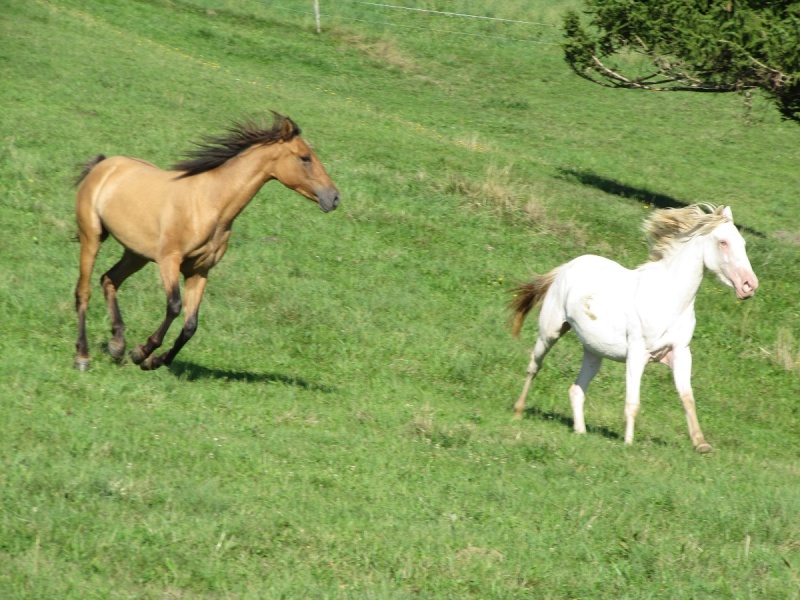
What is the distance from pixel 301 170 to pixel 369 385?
9.47ft

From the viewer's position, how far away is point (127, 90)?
2486 centimetres

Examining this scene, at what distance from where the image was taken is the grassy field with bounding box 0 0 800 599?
6.47 meters

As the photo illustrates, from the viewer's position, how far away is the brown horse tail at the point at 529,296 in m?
11.5

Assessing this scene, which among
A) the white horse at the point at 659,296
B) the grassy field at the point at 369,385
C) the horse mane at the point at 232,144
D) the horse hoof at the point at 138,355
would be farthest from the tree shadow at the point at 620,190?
the horse hoof at the point at 138,355

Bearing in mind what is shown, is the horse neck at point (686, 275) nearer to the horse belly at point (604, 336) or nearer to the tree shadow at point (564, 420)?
the horse belly at point (604, 336)

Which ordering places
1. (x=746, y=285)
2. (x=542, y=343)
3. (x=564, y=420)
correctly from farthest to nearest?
(x=564, y=420), (x=542, y=343), (x=746, y=285)

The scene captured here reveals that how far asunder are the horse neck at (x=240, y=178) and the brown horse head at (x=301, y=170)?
0.10 metres

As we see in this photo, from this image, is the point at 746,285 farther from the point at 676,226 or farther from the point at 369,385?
the point at 369,385

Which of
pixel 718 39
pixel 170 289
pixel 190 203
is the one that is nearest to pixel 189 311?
pixel 170 289

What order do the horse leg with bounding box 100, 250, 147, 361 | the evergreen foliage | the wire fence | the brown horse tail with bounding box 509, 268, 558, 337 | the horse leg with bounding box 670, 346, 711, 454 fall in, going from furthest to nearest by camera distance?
the wire fence < the evergreen foliage < the brown horse tail with bounding box 509, 268, 558, 337 < the horse leg with bounding box 100, 250, 147, 361 < the horse leg with bounding box 670, 346, 711, 454

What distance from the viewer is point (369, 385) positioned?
11.6 meters

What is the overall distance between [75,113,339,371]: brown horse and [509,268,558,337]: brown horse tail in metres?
2.95

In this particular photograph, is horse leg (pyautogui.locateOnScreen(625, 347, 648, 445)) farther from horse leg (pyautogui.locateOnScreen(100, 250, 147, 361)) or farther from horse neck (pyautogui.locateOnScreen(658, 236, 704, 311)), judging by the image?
horse leg (pyautogui.locateOnScreen(100, 250, 147, 361))

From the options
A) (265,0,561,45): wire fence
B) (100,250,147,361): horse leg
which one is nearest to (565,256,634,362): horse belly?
(100,250,147,361): horse leg
